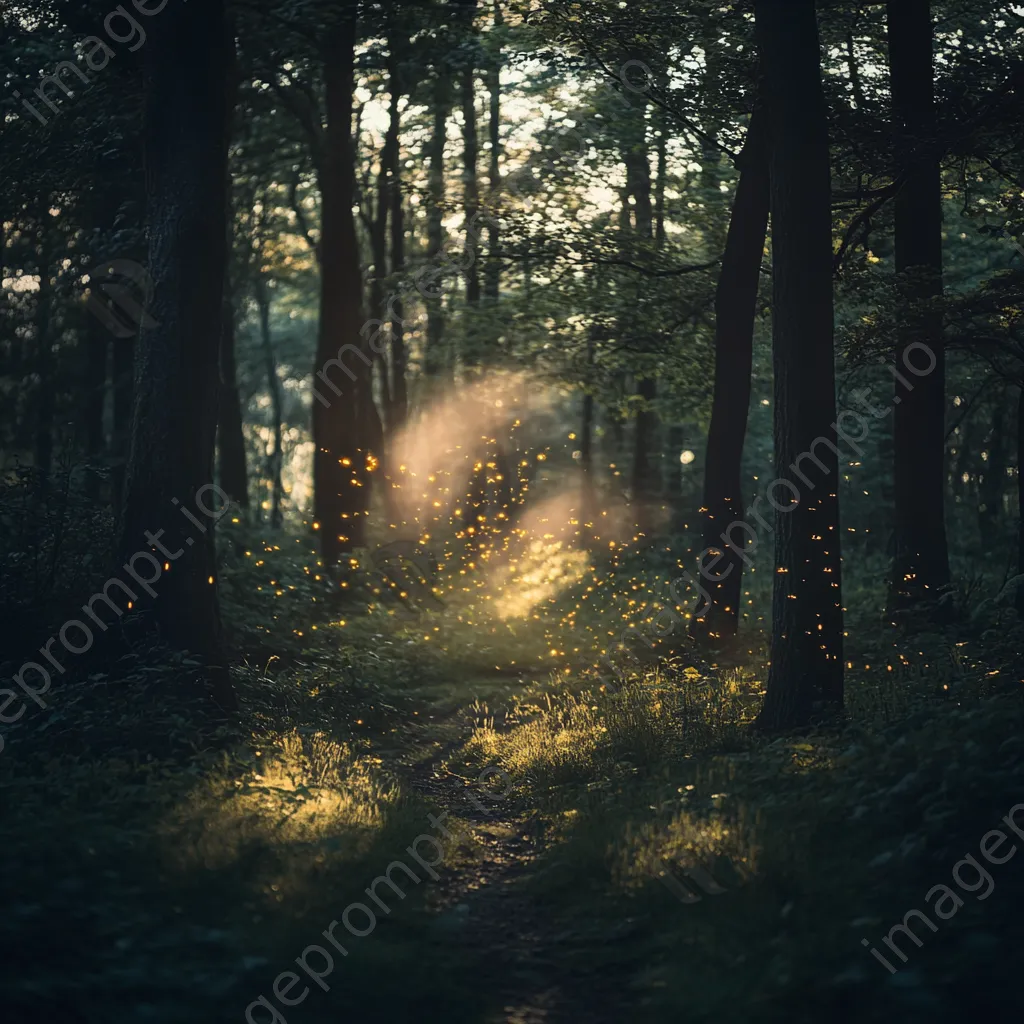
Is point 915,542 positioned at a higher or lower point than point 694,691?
higher

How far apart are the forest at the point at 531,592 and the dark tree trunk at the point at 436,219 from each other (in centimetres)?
37

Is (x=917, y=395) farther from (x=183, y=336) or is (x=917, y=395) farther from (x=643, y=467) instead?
(x=643, y=467)

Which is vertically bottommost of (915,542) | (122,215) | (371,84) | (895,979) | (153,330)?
(895,979)

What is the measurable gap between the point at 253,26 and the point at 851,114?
927cm

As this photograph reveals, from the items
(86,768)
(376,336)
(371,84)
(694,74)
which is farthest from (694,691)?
(371,84)

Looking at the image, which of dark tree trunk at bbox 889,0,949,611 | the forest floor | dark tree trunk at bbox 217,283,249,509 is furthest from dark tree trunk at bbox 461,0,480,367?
the forest floor

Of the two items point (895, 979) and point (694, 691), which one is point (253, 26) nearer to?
point (694, 691)

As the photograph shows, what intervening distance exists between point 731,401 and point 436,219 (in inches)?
716

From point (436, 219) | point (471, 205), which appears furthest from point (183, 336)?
point (436, 219)

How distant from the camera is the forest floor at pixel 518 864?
489cm

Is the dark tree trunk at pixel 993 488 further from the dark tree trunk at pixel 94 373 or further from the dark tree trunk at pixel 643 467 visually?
the dark tree trunk at pixel 94 373

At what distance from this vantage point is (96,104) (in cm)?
1439

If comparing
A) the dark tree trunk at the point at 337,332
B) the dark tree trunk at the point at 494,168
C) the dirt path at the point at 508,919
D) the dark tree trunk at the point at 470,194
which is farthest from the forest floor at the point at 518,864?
the dark tree trunk at the point at 470,194

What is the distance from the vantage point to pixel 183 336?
377 inches
